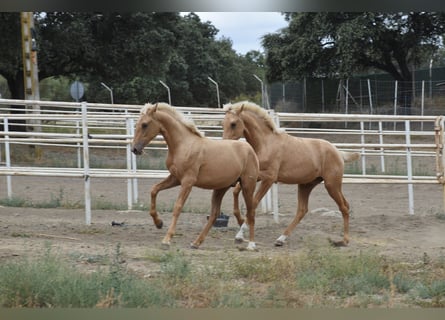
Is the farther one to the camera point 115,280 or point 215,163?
point 215,163

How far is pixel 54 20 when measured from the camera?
19859 millimetres

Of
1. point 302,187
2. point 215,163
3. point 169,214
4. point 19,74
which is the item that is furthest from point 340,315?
point 19,74

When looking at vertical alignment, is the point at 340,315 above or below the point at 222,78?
below

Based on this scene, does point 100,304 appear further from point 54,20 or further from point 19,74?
point 19,74

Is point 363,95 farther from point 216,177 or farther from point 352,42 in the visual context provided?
point 216,177

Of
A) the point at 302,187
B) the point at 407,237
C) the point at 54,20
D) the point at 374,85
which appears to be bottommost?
the point at 407,237

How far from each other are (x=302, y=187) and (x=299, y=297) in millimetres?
3425

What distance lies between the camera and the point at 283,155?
784 cm

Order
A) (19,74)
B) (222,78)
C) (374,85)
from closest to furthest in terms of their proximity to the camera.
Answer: (19,74) → (374,85) → (222,78)

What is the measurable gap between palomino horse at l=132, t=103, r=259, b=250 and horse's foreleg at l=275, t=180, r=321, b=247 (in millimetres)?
490

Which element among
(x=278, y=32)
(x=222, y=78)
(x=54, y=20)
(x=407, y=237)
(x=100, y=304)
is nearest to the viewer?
(x=100, y=304)

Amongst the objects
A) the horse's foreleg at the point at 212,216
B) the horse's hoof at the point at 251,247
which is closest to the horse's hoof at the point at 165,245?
the horse's foreleg at the point at 212,216

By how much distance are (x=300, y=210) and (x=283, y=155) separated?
702 mm

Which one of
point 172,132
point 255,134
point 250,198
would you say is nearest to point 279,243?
point 250,198
